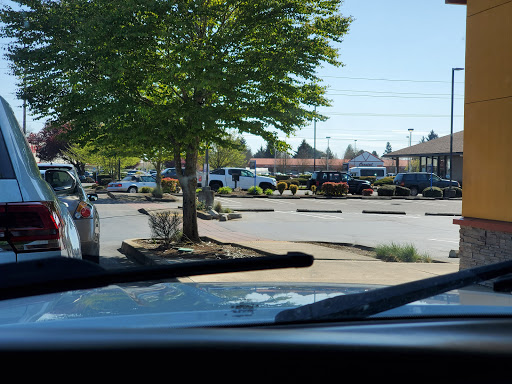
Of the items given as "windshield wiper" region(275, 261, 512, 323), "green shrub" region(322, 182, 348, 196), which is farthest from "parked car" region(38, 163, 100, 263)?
"green shrub" region(322, 182, 348, 196)

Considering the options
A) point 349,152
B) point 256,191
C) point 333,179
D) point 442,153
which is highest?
point 349,152

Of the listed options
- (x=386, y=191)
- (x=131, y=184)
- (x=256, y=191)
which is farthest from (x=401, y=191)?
(x=131, y=184)

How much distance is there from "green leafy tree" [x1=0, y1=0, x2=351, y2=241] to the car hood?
7.91 m

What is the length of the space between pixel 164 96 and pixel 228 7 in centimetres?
215

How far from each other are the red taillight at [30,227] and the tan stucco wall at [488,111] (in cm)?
651

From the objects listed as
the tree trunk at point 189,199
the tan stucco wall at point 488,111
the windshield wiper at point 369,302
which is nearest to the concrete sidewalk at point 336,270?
the tree trunk at point 189,199

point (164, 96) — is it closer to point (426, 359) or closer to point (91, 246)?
point (91, 246)

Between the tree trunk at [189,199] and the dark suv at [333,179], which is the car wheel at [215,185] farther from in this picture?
the tree trunk at [189,199]

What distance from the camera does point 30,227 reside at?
3.42 meters

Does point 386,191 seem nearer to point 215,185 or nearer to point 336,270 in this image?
point 215,185

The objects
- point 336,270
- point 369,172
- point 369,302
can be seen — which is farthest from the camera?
point 369,172

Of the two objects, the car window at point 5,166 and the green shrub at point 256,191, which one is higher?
the car window at point 5,166

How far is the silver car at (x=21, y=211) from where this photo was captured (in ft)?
10.9

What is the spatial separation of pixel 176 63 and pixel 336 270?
4.80 meters
